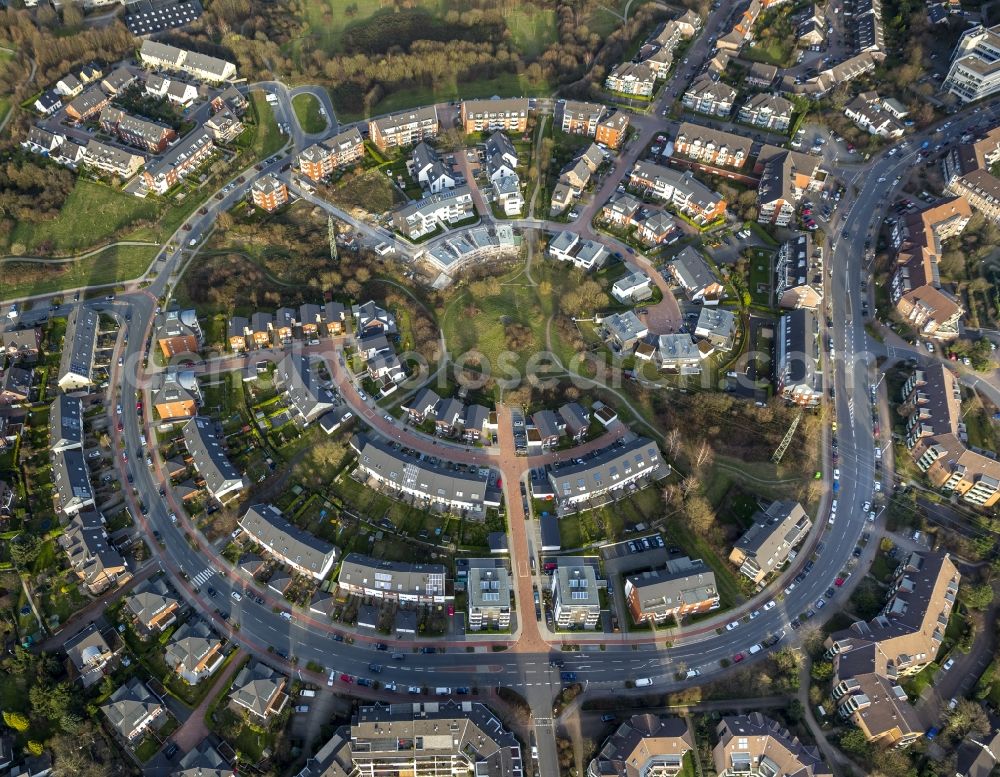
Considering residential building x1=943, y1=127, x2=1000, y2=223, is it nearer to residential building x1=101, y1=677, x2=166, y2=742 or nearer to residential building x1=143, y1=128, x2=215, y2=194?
residential building x1=143, y1=128, x2=215, y2=194

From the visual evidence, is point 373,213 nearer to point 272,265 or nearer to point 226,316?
point 272,265

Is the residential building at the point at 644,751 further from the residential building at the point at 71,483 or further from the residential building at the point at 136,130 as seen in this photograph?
the residential building at the point at 136,130

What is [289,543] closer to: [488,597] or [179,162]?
[488,597]

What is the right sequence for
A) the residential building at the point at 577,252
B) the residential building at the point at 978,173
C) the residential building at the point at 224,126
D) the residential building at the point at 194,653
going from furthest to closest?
the residential building at the point at 224,126, the residential building at the point at 978,173, the residential building at the point at 577,252, the residential building at the point at 194,653

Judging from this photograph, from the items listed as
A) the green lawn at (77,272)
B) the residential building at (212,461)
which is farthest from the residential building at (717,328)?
the green lawn at (77,272)

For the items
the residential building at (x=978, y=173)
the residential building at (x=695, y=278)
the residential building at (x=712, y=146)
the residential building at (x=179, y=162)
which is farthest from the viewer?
the residential building at (x=712, y=146)

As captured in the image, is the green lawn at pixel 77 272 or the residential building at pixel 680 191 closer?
the green lawn at pixel 77 272

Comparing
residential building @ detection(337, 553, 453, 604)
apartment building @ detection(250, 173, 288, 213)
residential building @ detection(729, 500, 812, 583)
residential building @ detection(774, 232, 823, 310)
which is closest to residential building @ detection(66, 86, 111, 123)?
apartment building @ detection(250, 173, 288, 213)

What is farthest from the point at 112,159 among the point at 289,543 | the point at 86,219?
the point at 289,543
